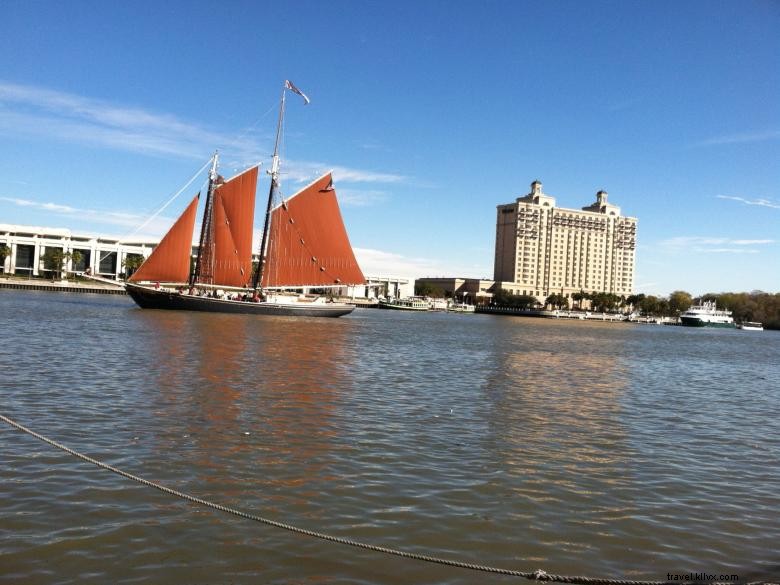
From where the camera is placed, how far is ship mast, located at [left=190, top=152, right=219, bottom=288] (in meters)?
89.1

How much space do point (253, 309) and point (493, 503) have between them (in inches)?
3204

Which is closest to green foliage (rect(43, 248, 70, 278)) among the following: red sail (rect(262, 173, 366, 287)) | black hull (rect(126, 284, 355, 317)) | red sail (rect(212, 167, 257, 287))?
black hull (rect(126, 284, 355, 317))

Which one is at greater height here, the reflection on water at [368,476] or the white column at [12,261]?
the white column at [12,261]

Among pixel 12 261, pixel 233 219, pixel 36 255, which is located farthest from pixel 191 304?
pixel 12 261

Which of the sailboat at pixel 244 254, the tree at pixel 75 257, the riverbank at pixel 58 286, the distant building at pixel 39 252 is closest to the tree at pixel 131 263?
the distant building at pixel 39 252

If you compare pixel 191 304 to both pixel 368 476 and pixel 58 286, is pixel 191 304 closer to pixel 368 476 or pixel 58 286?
pixel 368 476

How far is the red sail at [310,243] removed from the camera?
299 feet

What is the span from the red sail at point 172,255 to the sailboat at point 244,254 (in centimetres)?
12

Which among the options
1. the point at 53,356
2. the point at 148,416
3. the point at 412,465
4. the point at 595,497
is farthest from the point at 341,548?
the point at 53,356

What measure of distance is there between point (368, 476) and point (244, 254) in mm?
80242

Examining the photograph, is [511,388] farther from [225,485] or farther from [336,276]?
[336,276]

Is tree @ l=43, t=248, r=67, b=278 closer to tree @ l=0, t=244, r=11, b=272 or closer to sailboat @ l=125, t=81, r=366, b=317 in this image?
tree @ l=0, t=244, r=11, b=272

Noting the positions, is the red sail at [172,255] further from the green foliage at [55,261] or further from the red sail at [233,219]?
the green foliage at [55,261]

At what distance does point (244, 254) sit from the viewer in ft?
296
